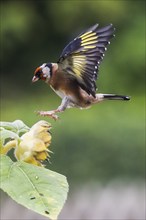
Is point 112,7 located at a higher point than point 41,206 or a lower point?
lower

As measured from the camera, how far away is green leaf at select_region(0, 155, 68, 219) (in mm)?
855

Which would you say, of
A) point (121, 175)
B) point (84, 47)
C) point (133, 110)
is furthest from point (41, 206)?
point (133, 110)

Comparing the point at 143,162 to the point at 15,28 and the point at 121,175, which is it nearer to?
the point at 121,175

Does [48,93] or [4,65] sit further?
[4,65]

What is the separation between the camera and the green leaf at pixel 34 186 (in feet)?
2.81

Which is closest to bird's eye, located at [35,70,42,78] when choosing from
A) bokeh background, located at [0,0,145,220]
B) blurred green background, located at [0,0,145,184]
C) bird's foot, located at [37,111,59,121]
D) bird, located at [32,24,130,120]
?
bird, located at [32,24,130,120]

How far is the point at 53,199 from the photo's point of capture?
88 cm

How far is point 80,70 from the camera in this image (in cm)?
108

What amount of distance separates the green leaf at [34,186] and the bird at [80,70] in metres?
0.11

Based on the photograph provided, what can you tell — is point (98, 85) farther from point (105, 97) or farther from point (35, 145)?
point (35, 145)

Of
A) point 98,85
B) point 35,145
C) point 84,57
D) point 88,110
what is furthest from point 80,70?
point 98,85

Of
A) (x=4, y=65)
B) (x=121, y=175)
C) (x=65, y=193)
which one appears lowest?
(x=4, y=65)

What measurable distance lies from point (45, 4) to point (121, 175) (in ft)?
15.7

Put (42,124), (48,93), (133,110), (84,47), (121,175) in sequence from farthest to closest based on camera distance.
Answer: (48,93) → (133,110) → (121,175) → (84,47) → (42,124)
